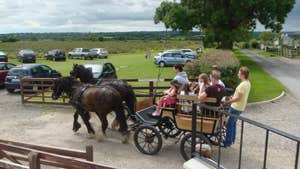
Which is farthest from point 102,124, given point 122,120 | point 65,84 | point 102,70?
point 102,70

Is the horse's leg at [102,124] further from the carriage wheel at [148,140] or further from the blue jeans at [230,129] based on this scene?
the blue jeans at [230,129]

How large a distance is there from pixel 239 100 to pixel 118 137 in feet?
12.2

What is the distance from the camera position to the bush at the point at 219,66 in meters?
13.2

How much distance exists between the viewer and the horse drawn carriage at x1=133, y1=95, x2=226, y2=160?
6.59m

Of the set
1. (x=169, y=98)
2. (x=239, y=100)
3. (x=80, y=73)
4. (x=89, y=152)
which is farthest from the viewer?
(x=80, y=73)

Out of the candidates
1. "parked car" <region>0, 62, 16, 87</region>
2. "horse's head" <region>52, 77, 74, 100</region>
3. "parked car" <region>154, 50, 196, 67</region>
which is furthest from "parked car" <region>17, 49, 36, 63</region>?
"horse's head" <region>52, 77, 74, 100</region>

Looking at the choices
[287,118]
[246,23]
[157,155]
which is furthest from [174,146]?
[246,23]

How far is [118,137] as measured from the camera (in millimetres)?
8992

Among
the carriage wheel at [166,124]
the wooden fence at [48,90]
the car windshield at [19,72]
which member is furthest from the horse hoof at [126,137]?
the car windshield at [19,72]

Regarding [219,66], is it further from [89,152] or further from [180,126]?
[89,152]

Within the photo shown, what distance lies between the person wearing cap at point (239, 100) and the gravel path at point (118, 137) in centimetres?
63

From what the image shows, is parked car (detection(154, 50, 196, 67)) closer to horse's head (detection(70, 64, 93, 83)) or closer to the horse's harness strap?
horse's head (detection(70, 64, 93, 83))

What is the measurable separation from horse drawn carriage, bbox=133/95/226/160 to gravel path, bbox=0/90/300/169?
281 mm

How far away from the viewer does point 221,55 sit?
14766 millimetres
